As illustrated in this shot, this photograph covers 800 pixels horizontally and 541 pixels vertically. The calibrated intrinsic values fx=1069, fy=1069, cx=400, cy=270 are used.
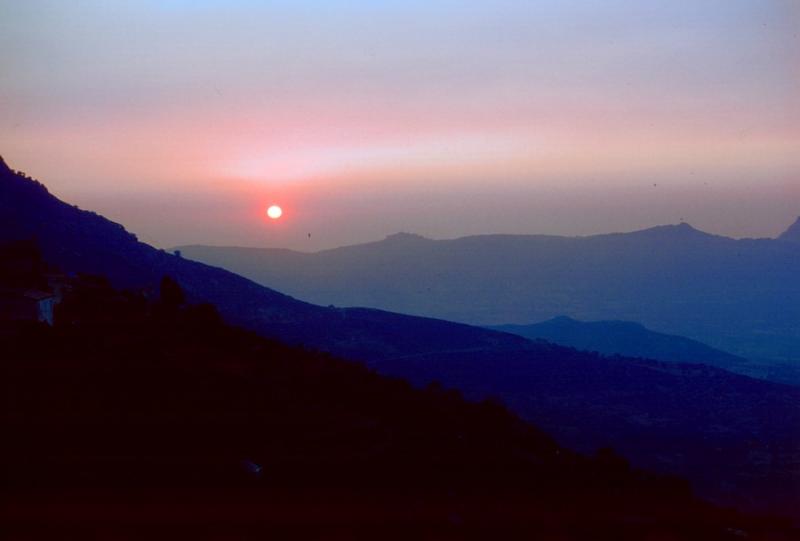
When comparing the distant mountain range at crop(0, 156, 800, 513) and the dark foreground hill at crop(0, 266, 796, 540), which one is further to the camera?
the distant mountain range at crop(0, 156, 800, 513)

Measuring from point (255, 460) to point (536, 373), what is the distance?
7573 cm

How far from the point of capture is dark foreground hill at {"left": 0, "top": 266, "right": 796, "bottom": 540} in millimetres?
18797

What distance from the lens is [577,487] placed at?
88.8 ft

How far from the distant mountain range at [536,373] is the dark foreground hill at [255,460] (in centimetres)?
2488

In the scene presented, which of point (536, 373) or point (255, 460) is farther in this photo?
point (536, 373)

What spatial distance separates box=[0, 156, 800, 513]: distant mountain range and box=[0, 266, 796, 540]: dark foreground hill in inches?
980

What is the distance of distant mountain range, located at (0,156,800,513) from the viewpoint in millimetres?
66875

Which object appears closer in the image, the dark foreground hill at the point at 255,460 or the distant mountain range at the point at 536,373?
the dark foreground hill at the point at 255,460

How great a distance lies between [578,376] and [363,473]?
77.1 meters

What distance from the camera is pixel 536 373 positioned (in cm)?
9756

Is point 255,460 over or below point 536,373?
below

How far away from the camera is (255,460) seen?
77.6 feet

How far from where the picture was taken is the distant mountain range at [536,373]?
66.9m

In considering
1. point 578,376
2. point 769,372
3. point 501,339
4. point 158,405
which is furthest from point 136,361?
point 769,372
